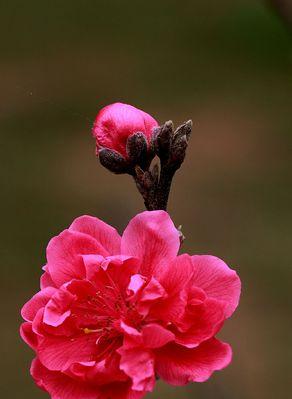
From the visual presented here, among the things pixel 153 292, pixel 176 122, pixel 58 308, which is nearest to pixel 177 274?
pixel 153 292

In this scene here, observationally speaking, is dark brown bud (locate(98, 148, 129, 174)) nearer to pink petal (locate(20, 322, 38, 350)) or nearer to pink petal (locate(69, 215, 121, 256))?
pink petal (locate(69, 215, 121, 256))

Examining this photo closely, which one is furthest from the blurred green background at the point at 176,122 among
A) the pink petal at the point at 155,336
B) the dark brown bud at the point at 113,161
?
the pink petal at the point at 155,336

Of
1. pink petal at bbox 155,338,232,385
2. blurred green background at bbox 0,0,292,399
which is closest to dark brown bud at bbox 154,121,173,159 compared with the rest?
pink petal at bbox 155,338,232,385

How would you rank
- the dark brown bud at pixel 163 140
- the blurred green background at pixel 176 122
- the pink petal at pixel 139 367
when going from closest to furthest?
the pink petal at pixel 139 367, the dark brown bud at pixel 163 140, the blurred green background at pixel 176 122

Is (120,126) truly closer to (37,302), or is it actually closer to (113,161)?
(113,161)

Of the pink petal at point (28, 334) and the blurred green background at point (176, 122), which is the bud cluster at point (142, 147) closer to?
the pink petal at point (28, 334)
